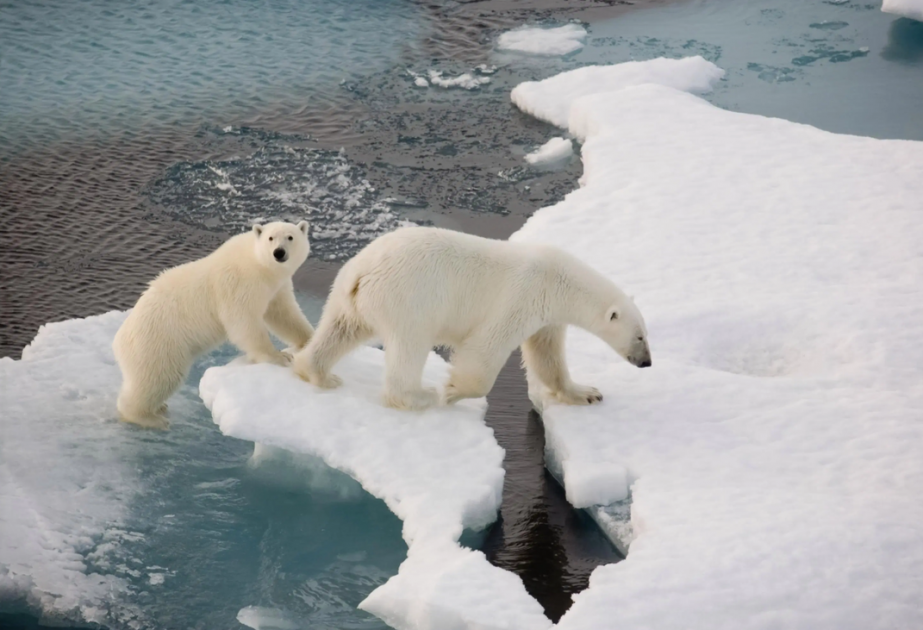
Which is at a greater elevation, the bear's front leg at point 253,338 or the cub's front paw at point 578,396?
the bear's front leg at point 253,338

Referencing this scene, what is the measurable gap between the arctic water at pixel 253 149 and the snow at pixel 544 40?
0.64ft

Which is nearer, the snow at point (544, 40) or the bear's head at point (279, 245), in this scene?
the bear's head at point (279, 245)

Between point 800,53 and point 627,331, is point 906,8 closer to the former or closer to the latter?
point 800,53

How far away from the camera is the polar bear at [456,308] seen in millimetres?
5949

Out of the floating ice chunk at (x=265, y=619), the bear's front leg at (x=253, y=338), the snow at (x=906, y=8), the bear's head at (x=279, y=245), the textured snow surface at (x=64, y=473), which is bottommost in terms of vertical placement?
the floating ice chunk at (x=265, y=619)

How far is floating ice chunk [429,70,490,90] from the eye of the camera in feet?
40.4

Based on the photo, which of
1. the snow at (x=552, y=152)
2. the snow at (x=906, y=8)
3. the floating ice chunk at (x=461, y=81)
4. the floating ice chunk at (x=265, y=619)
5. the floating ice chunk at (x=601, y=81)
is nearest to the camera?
the floating ice chunk at (x=265, y=619)

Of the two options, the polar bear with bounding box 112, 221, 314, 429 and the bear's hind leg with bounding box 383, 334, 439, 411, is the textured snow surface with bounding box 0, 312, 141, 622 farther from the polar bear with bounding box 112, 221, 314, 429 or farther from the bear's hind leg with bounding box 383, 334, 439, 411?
the bear's hind leg with bounding box 383, 334, 439, 411

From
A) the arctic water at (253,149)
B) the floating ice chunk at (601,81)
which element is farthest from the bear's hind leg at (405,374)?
the floating ice chunk at (601,81)

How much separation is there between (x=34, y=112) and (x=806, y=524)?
984 cm

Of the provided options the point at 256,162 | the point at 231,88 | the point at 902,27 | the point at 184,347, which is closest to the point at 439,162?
the point at 256,162

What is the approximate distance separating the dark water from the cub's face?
2.84 feet

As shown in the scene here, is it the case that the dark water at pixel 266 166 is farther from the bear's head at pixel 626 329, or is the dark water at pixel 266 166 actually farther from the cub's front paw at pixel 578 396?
the bear's head at pixel 626 329

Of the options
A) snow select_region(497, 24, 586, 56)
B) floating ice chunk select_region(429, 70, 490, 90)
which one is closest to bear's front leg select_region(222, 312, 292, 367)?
floating ice chunk select_region(429, 70, 490, 90)
